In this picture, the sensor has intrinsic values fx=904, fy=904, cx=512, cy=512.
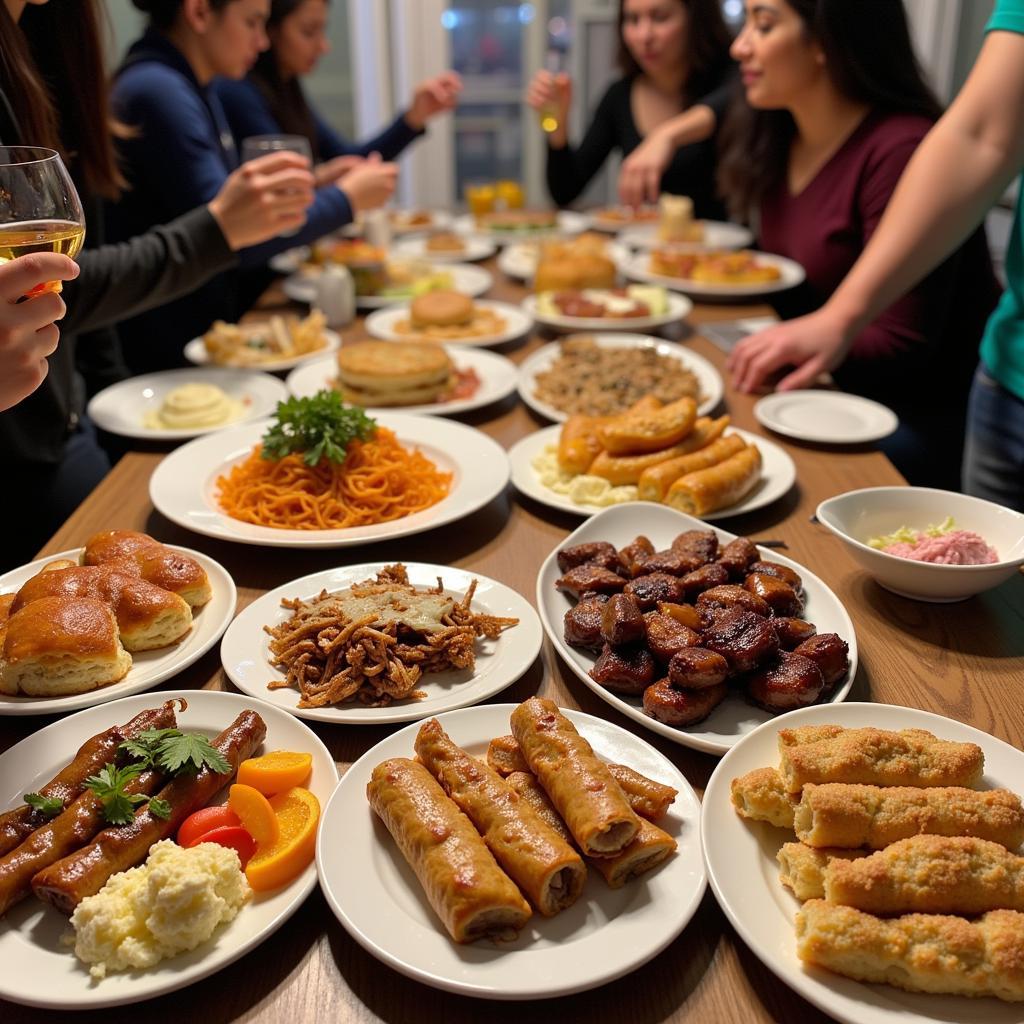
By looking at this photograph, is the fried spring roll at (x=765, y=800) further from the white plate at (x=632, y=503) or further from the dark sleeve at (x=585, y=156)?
the dark sleeve at (x=585, y=156)

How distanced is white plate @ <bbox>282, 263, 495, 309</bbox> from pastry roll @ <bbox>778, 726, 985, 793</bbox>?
3510 millimetres

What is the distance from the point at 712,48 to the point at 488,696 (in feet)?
19.0

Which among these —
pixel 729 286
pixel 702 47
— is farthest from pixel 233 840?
pixel 702 47

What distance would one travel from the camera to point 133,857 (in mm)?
1341

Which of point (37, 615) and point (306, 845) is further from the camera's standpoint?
→ point (37, 615)

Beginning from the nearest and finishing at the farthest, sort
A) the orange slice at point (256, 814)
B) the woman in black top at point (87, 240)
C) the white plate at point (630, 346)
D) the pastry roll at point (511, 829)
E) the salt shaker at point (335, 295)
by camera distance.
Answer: the pastry roll at point (511, 829) < the orange slice at point (256, 814) < the woman in black top at point (87, 240) < the white plate at point (630, 346) < the salt shaker at point (335, 295)

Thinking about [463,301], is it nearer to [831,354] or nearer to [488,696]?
[831,354]

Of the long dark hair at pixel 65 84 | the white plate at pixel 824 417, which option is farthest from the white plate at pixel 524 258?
the long dark hair at pixel 65 84

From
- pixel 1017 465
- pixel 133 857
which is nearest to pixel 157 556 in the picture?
pixel 133 857

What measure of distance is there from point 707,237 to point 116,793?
518cm

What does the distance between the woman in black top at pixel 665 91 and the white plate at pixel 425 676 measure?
456 centimetres

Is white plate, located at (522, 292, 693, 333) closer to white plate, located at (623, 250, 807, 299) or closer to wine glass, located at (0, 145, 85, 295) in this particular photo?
white plate, located at (623, 250, 807, 299)

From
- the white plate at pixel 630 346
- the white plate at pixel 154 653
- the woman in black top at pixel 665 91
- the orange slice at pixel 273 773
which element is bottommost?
the white plate at pixel 630 346

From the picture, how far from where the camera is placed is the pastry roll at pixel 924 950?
1132 mm
